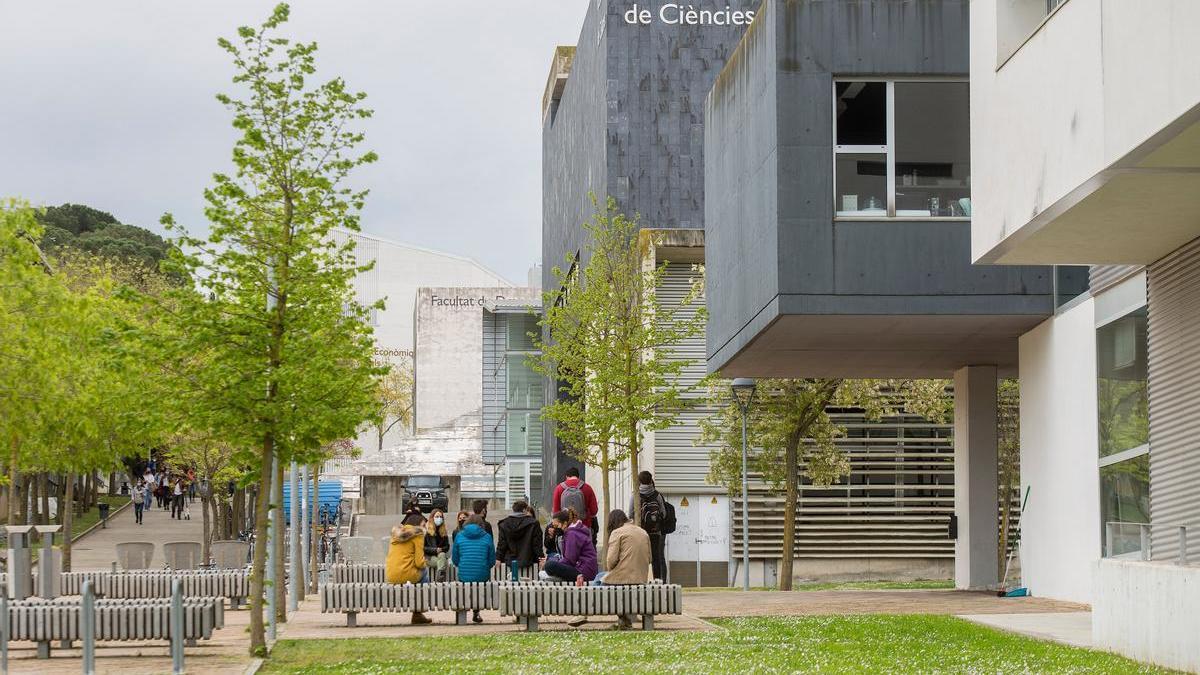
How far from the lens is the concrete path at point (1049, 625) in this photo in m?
16.8

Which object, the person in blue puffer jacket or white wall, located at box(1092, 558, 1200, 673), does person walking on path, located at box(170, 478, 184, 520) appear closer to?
the person in blue puffer jacket

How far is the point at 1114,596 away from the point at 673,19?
3595cm

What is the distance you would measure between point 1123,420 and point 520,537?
323 inches

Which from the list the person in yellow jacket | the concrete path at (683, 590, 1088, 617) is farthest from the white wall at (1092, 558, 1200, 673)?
the person in yellow jacket

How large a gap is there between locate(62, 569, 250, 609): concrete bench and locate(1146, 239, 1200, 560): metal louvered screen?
14754mm

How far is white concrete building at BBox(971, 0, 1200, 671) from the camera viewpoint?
1342 centimetres

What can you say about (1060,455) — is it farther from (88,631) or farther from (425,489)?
(425,489)

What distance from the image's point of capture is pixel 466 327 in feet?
350

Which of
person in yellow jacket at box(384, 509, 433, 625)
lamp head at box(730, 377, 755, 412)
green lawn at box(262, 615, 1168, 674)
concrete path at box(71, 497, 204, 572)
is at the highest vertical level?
lamp head at box(730, 377, 755, 412)

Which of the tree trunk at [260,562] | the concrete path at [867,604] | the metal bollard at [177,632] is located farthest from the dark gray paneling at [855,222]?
the metal bollard at [177,632]

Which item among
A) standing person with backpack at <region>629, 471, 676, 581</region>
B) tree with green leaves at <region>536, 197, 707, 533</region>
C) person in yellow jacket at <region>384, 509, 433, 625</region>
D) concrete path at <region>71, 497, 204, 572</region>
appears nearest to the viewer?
person in yellow jacket at <region>384, 509, 433, 625</region>

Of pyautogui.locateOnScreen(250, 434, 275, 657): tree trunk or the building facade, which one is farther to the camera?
the building facade

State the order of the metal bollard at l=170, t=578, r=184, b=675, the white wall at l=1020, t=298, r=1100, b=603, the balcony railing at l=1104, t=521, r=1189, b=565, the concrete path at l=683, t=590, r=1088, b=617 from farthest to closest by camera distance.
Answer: the white wall at l=1020, t=298, r=1100, b=603, the concrete path at l=683, t=590, r=1088, b=617, the metal bollard at l=170, t=578, r=184, b=675, the balcony railing at l=1104, t=521, r=1189, b=565

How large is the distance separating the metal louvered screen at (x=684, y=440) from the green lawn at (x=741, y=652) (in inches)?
854
